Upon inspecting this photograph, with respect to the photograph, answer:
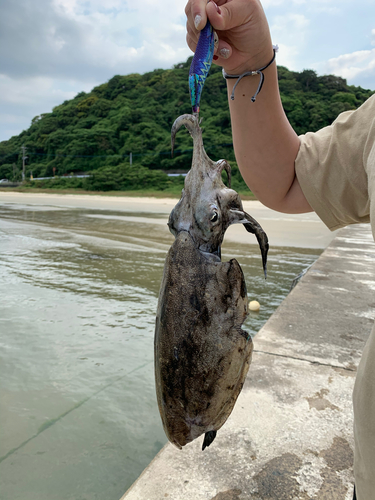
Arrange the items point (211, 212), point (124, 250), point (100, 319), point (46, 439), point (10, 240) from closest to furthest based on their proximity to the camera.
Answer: point (211, 212)
point (46, 439)
point (100, 319)
point (124, 250)
point (10, 240)

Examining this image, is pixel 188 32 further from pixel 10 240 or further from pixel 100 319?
pixel 10 240

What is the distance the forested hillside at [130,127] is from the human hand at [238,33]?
17.3 m

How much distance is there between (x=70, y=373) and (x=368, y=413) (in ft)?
10.2

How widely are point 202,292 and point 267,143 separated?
0.83 meters

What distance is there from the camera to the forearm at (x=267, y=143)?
1367 millimetres

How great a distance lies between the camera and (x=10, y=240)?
1105 cm

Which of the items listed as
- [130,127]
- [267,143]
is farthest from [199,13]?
[130,127]

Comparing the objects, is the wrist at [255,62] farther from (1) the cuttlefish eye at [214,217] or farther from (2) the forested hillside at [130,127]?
(2) the forested hillside at [130,127]

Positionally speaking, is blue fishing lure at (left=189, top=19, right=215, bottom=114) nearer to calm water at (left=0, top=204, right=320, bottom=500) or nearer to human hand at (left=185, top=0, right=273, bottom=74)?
human hand at (left=185, top=0, right=273, bottom=74)

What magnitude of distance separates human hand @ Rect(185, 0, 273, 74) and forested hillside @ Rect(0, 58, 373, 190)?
17.3 metres

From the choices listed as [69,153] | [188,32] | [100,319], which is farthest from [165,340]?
[69,153]

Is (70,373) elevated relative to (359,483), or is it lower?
lower

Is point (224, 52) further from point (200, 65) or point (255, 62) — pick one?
point (200, 65)

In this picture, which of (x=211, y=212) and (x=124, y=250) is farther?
(x=124, y=250)
